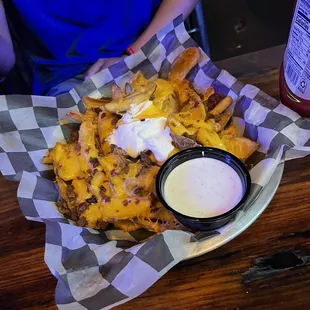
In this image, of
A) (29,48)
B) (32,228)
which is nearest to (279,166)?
(32,228)

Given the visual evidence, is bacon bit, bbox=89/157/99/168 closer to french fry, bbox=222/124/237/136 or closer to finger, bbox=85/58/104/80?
french fry, bbox=222/124/237/136

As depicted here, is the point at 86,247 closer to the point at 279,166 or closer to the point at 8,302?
the point at 8,302

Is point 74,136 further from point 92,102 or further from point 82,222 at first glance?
point 82,222

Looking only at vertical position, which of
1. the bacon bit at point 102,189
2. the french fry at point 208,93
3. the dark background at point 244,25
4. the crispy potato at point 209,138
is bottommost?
the dark background at point 244,25

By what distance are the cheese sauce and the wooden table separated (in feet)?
0.35

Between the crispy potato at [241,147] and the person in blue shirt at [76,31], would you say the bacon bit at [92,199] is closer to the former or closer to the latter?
the crispy potato at [241,147]

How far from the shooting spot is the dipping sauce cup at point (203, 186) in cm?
104

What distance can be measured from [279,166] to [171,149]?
0.25 meters

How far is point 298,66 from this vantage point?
3.81 feet

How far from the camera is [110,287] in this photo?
1025 millimetres

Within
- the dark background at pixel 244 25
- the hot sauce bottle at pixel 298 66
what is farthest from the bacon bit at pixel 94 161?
the dark background at pixel 244 25

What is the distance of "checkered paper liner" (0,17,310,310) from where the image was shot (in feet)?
3.35

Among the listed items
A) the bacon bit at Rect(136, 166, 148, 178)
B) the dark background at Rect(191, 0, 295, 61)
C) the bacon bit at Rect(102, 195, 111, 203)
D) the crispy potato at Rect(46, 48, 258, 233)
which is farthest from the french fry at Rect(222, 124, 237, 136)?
the dark background at Rect(191, 0, 295, 61)

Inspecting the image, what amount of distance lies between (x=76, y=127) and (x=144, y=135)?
300 mm
